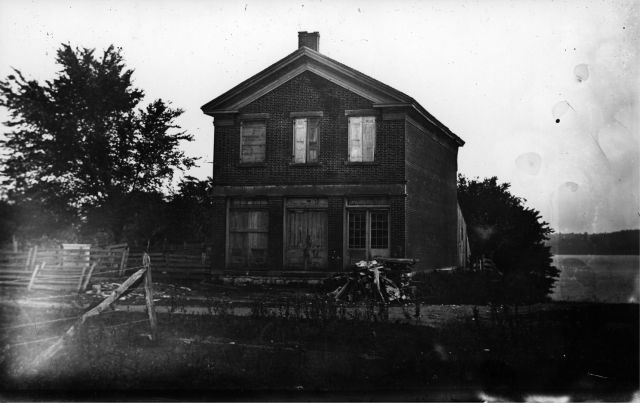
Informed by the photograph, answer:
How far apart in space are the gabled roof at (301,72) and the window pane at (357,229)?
13.7 feet

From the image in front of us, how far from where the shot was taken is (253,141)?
73.6 feet

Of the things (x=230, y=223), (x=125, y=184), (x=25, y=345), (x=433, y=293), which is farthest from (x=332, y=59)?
(x=125, y=184)

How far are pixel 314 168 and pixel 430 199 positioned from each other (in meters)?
6.16

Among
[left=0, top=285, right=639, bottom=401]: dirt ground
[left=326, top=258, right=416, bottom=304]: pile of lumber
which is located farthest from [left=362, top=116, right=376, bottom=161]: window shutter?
[left=0, top=285, right=639, bottom=401]: dirt ground

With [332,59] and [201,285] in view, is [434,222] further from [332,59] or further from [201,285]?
[201,285]

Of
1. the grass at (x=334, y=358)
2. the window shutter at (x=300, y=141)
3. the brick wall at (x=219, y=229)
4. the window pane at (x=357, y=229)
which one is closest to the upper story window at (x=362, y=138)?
the window shutter at (x=300, y=141)

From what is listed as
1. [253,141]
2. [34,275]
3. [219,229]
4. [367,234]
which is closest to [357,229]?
[367,234]

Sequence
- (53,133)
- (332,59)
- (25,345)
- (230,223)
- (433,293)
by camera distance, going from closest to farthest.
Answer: (25,345), (433,293), (332,59), (230,223), (53,133)

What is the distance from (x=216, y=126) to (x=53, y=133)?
15045mm

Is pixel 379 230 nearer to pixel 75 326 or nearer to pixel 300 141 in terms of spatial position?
pixel 300 141

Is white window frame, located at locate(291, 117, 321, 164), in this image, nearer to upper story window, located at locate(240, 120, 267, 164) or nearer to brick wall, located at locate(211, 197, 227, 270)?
upper story window, located at locate(240, 120, 267, 164)

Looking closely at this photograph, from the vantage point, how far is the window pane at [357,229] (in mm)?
21297

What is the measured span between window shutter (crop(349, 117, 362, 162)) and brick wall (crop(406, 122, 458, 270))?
1.81m

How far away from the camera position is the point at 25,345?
9547 mm
